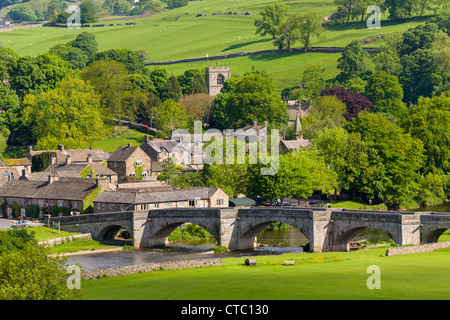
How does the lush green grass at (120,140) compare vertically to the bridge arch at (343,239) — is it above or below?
below

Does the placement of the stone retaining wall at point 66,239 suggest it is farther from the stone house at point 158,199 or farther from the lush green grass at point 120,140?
the lush green grass at point 120,140

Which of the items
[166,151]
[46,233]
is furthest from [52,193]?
[166,151]

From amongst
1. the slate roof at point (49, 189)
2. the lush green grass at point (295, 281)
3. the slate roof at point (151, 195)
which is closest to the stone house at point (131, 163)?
the slate roof at point (49, 189)

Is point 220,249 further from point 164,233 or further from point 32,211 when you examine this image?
point 32,211

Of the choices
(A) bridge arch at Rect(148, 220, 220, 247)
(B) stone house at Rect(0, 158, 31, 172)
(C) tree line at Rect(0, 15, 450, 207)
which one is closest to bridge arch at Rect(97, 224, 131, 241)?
(A) bridge arch at Rect(148, 220, 220, 247)

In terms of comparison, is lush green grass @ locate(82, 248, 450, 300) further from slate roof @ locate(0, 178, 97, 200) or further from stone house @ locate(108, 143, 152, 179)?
stone house @ locate(108, 143, 152, 179)
